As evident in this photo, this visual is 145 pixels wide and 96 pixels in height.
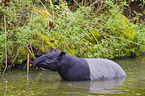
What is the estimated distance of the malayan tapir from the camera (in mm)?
7793

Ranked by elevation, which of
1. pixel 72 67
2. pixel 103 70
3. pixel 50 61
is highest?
pixel 50 61

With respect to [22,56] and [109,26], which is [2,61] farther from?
[109,26]

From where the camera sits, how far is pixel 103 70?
8289 mm

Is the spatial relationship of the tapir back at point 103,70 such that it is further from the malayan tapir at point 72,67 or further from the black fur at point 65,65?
the black fur at point 65,65

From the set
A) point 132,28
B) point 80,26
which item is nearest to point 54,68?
point 80,26

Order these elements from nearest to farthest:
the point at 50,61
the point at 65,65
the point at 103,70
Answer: the point at 50,61 → the point at 65,65 → the point at 103,70

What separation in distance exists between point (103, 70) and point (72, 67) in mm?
1087

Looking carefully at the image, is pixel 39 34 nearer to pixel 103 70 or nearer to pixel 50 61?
pixel 50 61

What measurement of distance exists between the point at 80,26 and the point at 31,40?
2.61 metres

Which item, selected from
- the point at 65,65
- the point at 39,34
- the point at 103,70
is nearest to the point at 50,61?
the point at 65,65

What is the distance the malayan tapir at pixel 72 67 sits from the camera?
25.6 ft

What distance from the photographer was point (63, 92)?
19.6 feet

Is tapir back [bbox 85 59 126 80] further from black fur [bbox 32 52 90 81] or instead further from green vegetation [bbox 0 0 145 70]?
green vegetation [bbox 0 0 145 70]

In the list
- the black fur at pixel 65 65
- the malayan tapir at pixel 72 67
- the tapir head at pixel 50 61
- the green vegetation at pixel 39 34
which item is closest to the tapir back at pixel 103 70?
the malayan tapir at pixel 72 67
